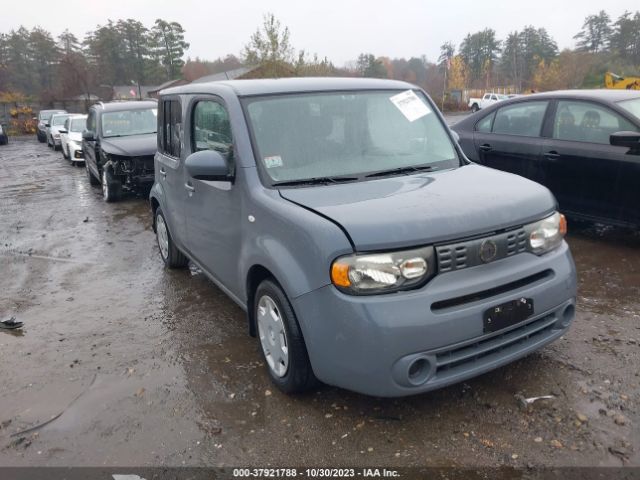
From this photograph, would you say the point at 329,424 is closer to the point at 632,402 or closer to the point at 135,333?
the point at 632,402

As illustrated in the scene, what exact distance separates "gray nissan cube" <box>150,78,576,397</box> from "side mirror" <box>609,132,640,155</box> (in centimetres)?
235

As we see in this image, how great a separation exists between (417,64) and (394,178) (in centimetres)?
11782

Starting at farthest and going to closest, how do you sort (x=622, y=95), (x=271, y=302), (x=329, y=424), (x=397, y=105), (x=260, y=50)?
1. (x=260, y=50)
2. (x=622, y=95)
3. (x=397, y=105)
4. (x=271, y=302)
5. (x=329, y=424)

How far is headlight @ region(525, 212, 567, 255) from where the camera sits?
304cm

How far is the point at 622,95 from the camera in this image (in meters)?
5.94

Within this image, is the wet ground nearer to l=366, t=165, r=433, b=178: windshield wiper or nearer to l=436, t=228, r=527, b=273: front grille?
l=436, t=228, r=527, b=273: front grille

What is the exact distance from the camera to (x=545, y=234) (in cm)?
312

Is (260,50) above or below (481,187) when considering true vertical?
above

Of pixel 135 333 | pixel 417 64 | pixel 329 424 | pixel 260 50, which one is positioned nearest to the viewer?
pixel 329 424

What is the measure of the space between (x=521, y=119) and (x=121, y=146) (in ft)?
23.4

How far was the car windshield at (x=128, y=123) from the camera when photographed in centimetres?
A: 1104

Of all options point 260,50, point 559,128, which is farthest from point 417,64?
point 559,128

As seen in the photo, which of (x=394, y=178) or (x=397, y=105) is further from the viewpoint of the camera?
(x=397, y=105)

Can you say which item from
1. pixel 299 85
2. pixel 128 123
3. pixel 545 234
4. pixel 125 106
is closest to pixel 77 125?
pixel 125 106
